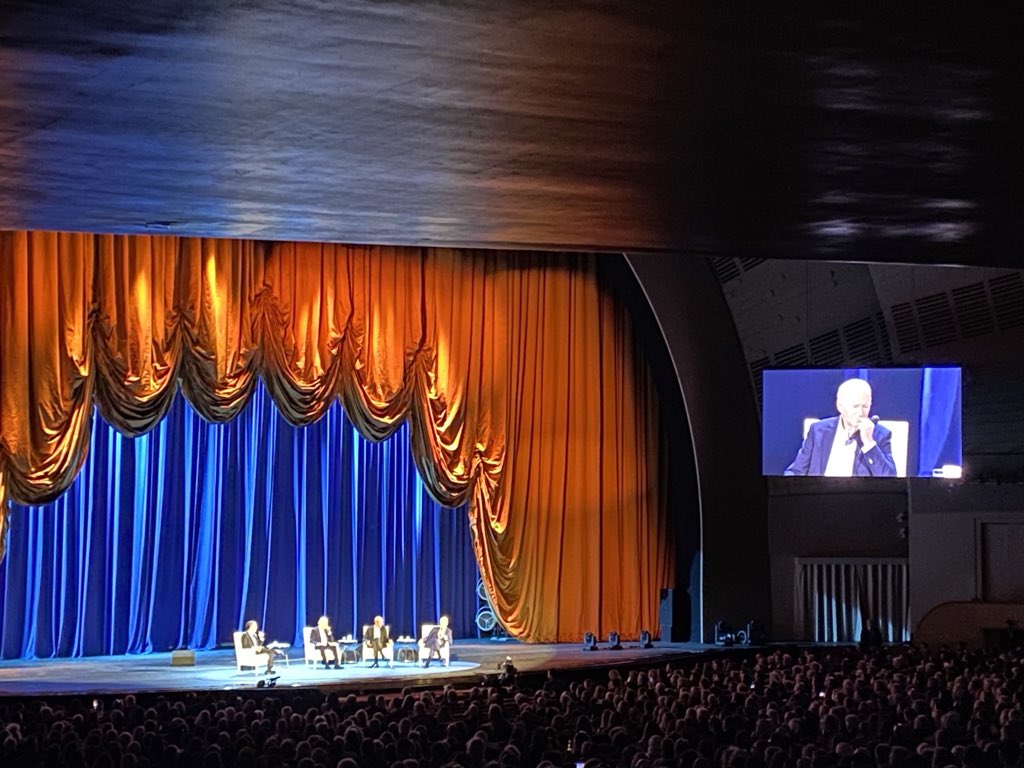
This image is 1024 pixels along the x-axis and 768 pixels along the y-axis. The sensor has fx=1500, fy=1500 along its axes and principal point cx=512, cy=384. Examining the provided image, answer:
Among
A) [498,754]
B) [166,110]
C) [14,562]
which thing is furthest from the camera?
[14,562]

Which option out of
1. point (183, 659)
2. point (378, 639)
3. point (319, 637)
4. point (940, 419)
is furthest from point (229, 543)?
point (940, 419)

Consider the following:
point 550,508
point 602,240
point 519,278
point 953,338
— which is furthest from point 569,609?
point 602,240

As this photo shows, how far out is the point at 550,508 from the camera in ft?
63.9

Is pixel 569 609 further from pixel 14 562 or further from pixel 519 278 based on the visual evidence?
pixel 14 562

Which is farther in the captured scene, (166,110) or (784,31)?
(166,110)

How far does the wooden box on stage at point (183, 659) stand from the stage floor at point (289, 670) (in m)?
0.11

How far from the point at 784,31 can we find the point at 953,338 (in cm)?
1292

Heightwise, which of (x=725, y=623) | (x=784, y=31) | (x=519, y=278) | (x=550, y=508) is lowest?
(x=725, y=623)

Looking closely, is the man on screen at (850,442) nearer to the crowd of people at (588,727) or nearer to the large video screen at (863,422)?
the large video screen at (863,422)

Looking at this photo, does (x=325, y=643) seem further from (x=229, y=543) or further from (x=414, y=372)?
(x=414, y=372)

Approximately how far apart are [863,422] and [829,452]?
20.2 inches

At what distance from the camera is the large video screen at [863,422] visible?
1662 centimetres

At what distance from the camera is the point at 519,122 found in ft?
21.4

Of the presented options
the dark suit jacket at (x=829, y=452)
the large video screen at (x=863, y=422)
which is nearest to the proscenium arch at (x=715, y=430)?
the large video screen at (x=863, y=422)
